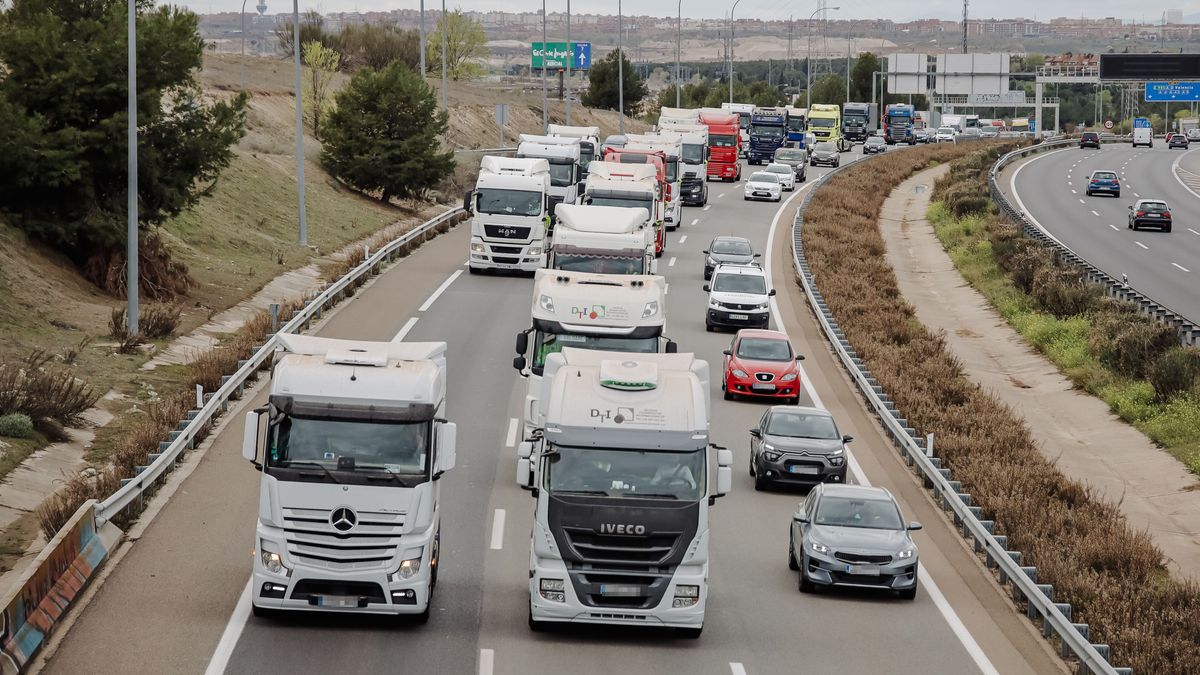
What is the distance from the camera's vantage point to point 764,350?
32.4m

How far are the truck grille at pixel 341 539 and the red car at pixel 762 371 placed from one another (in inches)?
634

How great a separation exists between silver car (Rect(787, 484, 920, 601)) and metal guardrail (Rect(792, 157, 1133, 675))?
1451mm

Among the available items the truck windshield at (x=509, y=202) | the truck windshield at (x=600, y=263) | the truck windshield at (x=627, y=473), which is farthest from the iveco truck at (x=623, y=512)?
the truck windshield at (x=509, y=202)

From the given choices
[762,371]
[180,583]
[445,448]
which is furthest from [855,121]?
[445,448]

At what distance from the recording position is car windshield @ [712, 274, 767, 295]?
40281 mm

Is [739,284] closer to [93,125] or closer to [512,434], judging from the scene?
[512,434]

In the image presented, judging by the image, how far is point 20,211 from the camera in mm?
36344

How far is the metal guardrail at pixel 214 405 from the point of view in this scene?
20625mm

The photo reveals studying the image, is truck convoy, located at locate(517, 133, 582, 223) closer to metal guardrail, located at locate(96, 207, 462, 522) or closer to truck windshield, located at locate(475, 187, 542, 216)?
truck windshield, located at locate(475, 187, 542, 216)

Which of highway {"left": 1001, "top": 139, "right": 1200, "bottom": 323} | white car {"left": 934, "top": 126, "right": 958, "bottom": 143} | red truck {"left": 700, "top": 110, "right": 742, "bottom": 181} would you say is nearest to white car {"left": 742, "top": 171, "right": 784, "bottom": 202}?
red truck {"left": 700, "top": 110, "right": 742, "bottom": 181}

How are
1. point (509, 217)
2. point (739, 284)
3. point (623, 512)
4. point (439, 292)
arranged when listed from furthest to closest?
point (509, 217), point (439, 292), point (739, 284), point (623, 512)

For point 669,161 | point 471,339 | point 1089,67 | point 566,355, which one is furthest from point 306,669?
point 1089,67

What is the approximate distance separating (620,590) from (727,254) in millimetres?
31994

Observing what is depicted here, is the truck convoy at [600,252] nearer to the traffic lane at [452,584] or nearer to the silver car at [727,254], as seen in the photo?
the traffic lane at [452,584]
